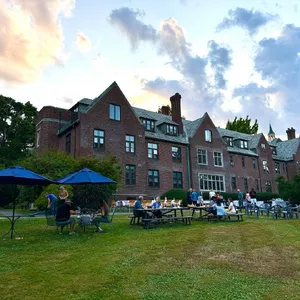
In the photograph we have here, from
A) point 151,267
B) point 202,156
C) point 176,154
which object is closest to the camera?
point 151,267

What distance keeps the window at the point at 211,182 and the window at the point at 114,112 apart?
1362 cm

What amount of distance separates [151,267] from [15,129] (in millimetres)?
41988

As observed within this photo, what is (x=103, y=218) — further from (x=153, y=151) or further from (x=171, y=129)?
(x=171, y=129)

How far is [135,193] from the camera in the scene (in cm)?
3212

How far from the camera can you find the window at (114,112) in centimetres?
3231

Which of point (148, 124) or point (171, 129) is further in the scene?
point (171, 129)

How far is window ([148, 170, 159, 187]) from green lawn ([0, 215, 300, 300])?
22727 mm

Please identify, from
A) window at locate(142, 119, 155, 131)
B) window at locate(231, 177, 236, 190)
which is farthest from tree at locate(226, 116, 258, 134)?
window at locate(142, 119, 155, 131)

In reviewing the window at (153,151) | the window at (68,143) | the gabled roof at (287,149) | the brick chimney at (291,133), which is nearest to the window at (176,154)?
the window at (153,151)

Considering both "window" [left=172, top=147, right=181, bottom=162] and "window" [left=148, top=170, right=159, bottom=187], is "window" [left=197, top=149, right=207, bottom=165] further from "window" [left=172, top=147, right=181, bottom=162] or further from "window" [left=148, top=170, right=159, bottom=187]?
"window" [left=148, top=170, right=159, bottom=187]

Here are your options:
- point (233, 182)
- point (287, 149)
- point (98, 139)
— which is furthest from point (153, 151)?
point (287, 149)

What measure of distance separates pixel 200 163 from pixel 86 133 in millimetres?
16221

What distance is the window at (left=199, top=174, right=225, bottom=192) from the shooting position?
39219 millimetres

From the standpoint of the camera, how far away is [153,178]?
1378 inches
